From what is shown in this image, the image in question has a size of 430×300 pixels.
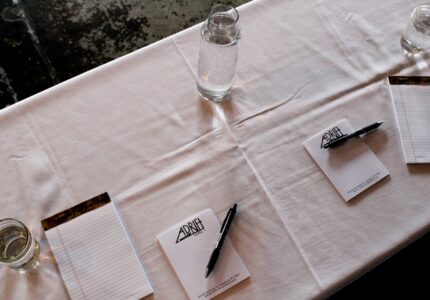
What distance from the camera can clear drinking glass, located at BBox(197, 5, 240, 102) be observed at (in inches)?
29.4

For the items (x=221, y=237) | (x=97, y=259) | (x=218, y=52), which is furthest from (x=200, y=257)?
(x=218, y=52)

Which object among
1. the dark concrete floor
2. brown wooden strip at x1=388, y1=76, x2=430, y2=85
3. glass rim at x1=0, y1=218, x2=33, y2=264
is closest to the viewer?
glass rim at x1=0, y1=218, x2=33, y2=264

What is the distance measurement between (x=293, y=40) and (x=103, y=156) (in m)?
0.49

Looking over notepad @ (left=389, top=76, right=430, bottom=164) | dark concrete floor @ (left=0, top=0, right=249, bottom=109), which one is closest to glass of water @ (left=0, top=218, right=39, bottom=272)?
notepad @ (left=389, top=76, right=430, bottom=164)

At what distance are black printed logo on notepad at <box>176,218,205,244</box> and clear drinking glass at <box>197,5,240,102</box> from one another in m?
0.27

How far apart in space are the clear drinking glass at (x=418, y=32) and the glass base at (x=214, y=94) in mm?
443

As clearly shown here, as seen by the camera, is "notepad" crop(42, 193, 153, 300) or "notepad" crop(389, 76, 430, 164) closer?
"notepad" crop(42, 193, 153, 300)

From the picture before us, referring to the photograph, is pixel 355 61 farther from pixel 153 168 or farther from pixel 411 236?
pixel 153 168

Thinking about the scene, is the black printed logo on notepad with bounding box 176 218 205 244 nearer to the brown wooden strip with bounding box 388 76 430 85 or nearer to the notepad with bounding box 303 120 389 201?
the notepad with bounding box 303 120 389 201

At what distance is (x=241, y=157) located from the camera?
763mm

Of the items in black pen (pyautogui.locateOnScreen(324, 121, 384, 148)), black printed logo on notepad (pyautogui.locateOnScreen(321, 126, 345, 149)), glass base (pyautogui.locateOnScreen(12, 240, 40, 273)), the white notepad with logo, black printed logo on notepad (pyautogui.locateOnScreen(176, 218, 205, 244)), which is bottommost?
the white notepad with logo

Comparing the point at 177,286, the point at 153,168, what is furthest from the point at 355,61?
the point at 177,286

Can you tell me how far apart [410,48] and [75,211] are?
80 cm

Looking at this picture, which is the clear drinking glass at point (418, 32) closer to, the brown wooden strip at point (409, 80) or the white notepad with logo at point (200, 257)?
the brown wooden strip at point (409, 80)
